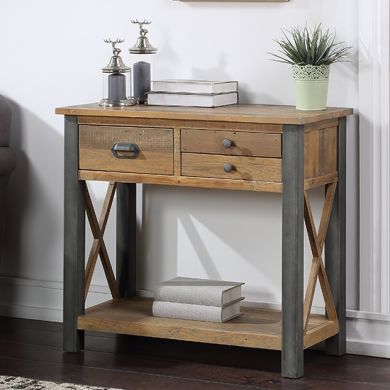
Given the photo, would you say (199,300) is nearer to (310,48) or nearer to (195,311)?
(195,311)

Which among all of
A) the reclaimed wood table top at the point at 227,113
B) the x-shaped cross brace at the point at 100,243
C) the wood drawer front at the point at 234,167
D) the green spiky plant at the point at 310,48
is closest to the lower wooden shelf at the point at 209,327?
the x-shaped cross brace at the point at 100,243

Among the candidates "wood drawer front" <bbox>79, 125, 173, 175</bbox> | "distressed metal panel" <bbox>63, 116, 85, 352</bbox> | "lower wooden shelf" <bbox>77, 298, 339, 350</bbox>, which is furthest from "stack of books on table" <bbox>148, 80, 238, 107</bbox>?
"lower wooden shelf" <bbox>77, 298, 339, 350</bbox>

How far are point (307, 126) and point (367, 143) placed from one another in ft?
1.07

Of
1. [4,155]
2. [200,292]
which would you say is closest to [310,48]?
[200,292]

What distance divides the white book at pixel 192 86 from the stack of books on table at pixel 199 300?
61 centimetres

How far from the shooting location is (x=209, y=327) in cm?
323

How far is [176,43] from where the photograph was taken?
139 inches

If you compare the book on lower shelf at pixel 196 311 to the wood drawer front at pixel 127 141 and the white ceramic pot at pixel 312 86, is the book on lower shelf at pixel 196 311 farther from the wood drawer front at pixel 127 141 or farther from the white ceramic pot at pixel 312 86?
the white ceramic pot at pixel 312 86

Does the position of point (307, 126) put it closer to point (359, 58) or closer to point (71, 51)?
point (359, 58)

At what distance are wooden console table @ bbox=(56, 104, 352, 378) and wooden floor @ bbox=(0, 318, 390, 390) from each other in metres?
0.07

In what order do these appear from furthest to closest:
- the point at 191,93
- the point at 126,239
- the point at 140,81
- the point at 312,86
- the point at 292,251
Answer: the point at 126,239, the point at 140,81, the point at 191,93, the point at 312,86, the point at 292,251

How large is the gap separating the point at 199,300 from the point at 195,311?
0.04 m

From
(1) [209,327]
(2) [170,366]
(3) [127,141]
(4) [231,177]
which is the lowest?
(2) [170,366]

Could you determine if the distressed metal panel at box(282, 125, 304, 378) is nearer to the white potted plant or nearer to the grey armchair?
the white potted plant
